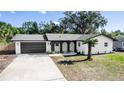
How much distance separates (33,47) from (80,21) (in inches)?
536

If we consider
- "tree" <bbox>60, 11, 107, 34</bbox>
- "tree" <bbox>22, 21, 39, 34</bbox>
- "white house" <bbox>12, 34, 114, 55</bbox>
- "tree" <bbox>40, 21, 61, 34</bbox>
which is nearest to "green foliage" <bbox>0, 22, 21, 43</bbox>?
"tree" <bbox>22, 21, 39, 34</bbox>

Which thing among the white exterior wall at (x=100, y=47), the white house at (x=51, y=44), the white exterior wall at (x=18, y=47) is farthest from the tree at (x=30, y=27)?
the white exterior wall at (x=100, y=47)

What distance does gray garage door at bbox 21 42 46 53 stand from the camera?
21672mm

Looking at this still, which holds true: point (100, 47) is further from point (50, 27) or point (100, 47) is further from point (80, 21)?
point (80, 21)

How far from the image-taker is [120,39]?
26.3 m

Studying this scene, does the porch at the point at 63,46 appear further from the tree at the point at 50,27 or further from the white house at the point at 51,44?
the tree at the point at 50,27

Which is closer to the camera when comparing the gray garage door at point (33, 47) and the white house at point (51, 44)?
the white house at point (51, 44)

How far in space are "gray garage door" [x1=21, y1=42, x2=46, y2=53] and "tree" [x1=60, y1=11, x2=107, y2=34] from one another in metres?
11.8

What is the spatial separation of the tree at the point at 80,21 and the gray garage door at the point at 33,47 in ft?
38.9

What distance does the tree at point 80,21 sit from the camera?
33.2 meters

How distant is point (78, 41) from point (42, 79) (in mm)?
13305

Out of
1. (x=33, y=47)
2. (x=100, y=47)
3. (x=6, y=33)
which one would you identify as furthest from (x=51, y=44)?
(x=6, y=33)

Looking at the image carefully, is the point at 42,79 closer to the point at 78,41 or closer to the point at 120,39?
the point at 78,41
